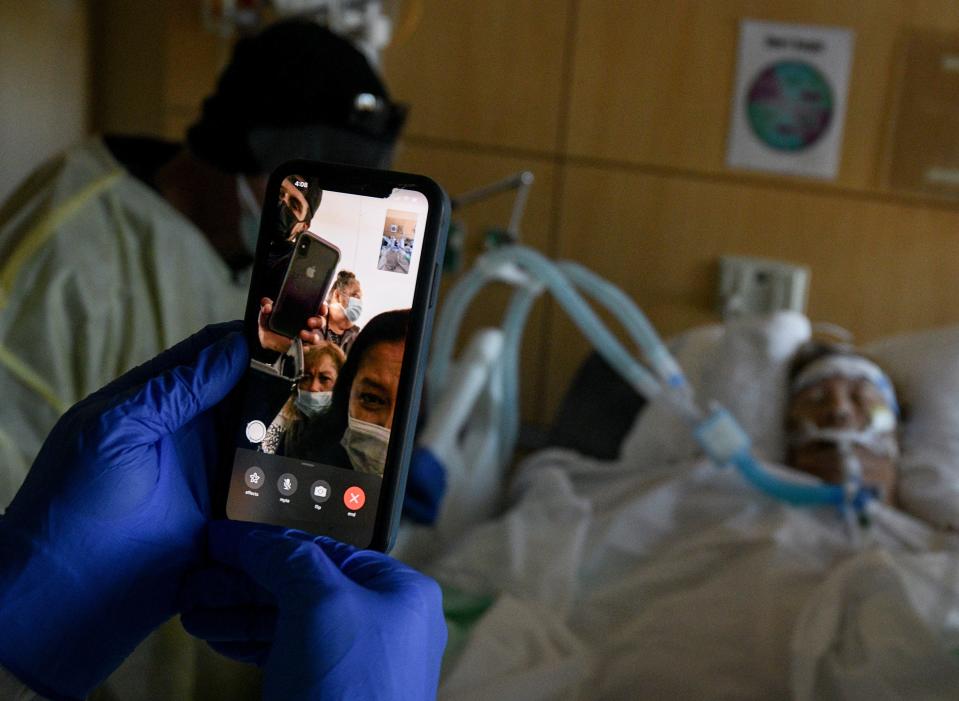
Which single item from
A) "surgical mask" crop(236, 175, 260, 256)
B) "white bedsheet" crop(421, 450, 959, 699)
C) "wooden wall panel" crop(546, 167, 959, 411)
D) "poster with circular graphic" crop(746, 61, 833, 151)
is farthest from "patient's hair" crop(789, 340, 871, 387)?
"surgical mask" crop(236, 175, 260, 256)

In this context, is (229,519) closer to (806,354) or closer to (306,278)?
(306,278)

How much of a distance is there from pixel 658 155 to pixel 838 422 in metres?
0.68

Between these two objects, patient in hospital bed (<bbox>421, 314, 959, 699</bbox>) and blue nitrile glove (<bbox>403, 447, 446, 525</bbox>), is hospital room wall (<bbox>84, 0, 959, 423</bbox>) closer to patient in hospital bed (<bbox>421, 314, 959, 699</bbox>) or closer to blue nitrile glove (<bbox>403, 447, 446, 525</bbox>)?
patient in hospital bed (<bbox>421, 314, 959, 699</bbox>)

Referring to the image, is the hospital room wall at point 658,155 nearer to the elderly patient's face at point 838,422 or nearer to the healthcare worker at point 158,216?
the elderly patient's face at point 838,422

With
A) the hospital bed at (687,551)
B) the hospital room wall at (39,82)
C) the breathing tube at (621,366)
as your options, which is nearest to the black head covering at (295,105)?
the breathing tube at (621,366)

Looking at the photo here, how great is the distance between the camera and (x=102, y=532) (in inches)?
25.0

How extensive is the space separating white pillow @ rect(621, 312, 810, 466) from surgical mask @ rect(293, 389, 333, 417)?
114 centimetres

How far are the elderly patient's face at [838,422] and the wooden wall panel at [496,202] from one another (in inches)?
23.9

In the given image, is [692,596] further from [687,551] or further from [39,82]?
[39,82]

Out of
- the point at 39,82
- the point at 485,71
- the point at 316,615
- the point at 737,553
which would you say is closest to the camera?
the point at 316,615

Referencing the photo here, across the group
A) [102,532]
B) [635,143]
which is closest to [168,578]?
[102,532]

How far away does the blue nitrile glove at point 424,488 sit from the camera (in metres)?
1.49

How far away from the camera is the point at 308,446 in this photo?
69cm

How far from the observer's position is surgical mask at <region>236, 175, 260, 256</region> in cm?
148
